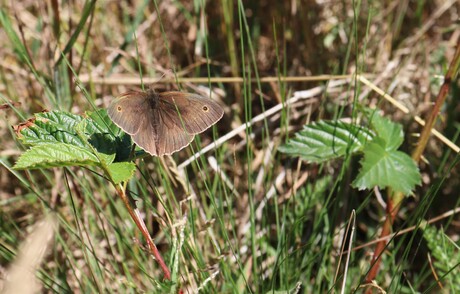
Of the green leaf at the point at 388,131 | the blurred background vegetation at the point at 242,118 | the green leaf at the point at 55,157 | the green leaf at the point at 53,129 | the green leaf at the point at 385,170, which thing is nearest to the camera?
the green leaf at the point at 55,157

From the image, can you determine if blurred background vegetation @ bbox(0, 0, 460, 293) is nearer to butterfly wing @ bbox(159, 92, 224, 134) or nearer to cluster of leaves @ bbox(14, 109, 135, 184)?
butterfly wing @ bbox(159, 92, 224, 134)

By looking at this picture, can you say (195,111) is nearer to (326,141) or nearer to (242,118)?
(326,141)

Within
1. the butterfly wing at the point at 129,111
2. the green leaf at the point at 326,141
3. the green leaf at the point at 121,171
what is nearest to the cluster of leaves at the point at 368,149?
the green leaf at the point at 326,141

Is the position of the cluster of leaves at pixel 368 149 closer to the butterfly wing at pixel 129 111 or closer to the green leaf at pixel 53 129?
the butterfly wing at pixel 129 111

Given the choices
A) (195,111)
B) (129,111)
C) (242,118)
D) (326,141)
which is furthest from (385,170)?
(242,118)

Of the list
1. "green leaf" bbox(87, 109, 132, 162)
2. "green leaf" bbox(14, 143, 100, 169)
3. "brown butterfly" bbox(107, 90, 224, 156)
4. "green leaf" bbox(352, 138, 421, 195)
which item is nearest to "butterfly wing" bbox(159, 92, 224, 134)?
"brown butterfly" bbox(107, 90, 224, 156)

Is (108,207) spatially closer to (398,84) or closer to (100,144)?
(100,144)
